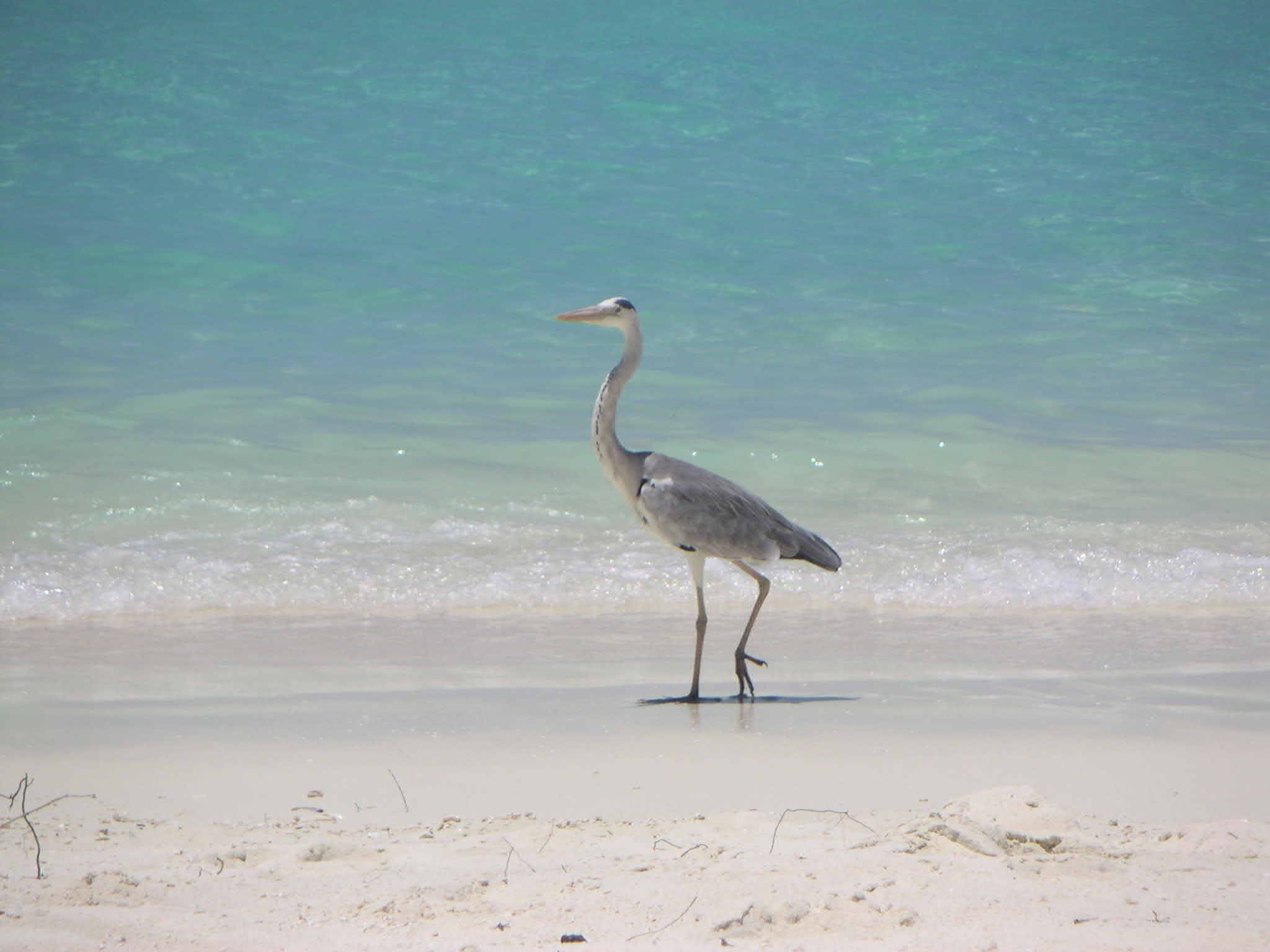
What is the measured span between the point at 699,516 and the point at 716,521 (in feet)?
0.23

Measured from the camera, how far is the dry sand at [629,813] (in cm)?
281

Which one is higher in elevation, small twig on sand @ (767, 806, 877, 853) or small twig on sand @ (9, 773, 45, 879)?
small twig on sand @ (767, 806, 877, 853)

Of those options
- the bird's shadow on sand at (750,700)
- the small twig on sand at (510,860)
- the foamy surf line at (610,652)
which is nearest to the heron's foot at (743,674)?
the bird's shadow on sand at (750,700)

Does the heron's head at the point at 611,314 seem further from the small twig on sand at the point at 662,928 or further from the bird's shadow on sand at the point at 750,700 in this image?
the small twig on sand at the point at 662,928

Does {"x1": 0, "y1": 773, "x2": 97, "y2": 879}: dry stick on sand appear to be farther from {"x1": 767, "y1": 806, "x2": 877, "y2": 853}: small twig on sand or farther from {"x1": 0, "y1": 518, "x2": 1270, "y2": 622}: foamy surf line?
{"x1": 0, "y1": 518, "x2": 1270, "y2": 622}: foamy surf line

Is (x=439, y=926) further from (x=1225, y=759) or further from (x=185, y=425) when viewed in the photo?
(x=185, y=425)

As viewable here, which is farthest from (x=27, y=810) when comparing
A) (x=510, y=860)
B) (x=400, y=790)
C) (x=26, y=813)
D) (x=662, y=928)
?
(x=662, y=928)

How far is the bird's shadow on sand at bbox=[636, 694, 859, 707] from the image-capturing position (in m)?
5.20

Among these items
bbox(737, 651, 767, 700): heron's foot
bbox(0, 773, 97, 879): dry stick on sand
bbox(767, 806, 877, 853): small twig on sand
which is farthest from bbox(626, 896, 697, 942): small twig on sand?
bbox(737, 651, 767, 700): heron's foot

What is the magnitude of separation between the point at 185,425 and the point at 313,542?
312 cm

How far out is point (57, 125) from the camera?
19078mm

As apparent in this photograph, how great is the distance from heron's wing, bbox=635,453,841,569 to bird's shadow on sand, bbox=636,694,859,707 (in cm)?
68

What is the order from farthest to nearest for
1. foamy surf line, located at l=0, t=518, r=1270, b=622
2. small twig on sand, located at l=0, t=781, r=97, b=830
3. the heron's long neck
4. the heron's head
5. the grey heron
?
foamy surf line, located at l=0, t=518, r=1270, b=622 < the heron's head < the heron's long neck < the grey heron < small twig on sand, located at l=0, t=781, r=97, b=830

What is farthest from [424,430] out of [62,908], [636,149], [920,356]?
[636,149]
